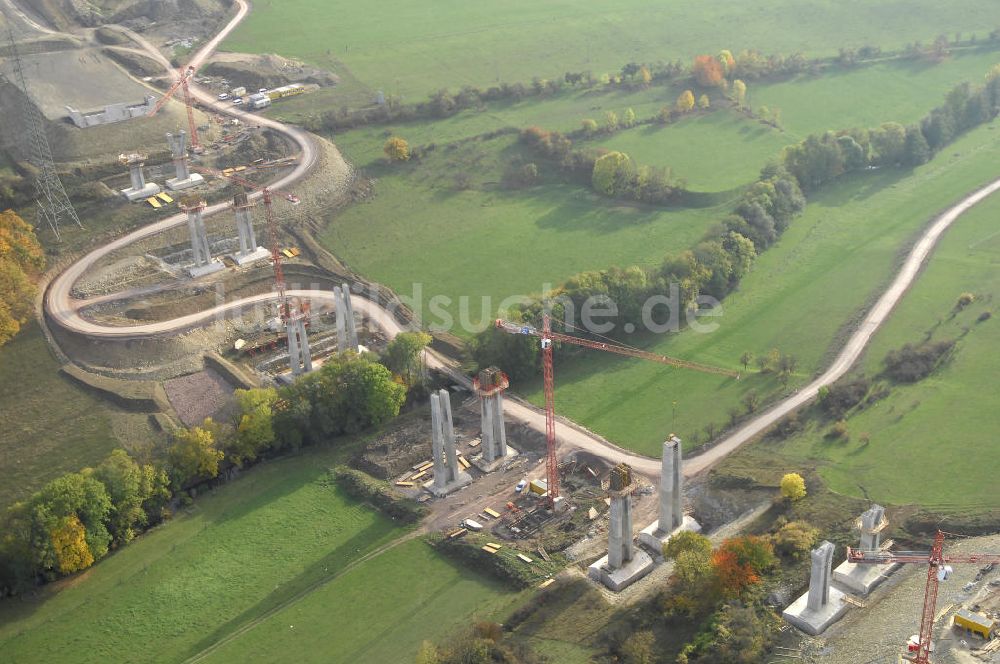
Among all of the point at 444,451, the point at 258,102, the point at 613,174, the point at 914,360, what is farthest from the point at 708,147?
the point at 444,451

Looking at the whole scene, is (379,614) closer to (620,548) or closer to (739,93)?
(620,548)

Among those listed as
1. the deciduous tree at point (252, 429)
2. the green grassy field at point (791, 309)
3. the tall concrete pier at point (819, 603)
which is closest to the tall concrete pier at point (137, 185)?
the deciduous tree at point (252, 429)

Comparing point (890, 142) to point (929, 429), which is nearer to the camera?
point (929, 429)

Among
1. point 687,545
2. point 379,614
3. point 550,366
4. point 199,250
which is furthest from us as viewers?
point 199,250

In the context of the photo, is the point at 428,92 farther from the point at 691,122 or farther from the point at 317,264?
the point at 317,264

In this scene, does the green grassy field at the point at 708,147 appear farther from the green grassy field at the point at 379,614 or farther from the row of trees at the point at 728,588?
the green grassy field at the point at 379,614

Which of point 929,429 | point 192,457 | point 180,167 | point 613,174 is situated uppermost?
point 180,167

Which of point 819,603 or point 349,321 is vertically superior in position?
point 349,321
